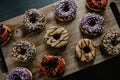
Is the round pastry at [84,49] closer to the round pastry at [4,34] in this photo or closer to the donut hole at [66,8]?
the donut hole at [66,8]

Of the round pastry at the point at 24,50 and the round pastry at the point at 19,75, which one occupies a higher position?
the round pastry at the point at 24,50

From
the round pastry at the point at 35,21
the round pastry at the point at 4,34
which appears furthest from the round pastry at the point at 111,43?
the round pastry at the point at 4,34

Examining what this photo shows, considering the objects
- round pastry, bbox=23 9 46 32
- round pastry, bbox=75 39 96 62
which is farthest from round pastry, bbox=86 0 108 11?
round pastry, bbox=23 9 46 32

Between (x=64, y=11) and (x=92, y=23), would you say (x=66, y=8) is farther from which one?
(x=92, y=23)

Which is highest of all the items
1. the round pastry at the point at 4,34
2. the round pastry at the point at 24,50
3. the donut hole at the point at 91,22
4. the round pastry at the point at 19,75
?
the round pastry at the point at 4,34

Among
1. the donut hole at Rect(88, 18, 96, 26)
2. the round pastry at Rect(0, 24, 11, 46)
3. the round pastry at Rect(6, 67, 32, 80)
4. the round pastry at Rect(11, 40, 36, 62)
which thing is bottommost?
the round pastry at Rect(6, 67, 32, 80)

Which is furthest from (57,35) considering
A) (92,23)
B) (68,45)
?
(92,23)

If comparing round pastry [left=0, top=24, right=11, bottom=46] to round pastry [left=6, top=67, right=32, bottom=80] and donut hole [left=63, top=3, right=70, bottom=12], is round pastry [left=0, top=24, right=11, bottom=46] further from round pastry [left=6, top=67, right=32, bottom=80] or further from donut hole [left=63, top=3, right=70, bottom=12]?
donut hole [left=63, top=3, right=70, bottom=12]
